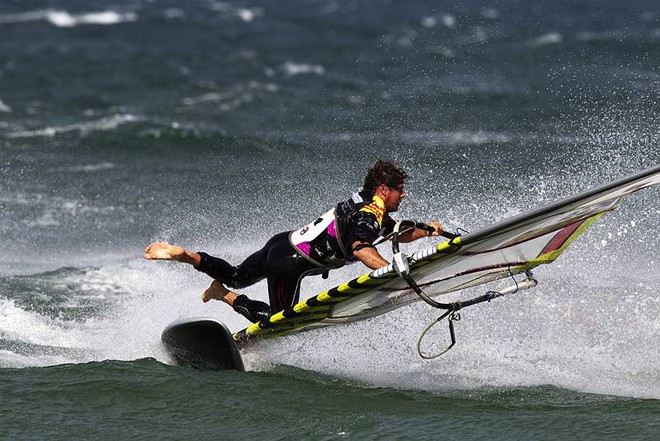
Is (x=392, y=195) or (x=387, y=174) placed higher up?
(x=387, y=174)

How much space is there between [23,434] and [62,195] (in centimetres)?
894

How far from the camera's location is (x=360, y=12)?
29.8 metres

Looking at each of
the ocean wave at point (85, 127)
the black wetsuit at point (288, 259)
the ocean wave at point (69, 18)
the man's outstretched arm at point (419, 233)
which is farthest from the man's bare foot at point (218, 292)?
the ocean wave at point (69, 18)

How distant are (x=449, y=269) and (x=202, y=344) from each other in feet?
6.88

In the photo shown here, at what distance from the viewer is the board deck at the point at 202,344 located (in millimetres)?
8297


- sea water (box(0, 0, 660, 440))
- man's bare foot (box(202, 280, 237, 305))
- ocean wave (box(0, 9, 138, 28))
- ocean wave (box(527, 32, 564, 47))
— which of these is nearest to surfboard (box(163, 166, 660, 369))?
sea water (box(0, 0, 660, 440))

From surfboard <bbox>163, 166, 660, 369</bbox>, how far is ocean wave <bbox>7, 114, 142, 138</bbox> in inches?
431

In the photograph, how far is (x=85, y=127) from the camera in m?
19.0

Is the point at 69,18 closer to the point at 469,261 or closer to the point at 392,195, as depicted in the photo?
the point at 392,195

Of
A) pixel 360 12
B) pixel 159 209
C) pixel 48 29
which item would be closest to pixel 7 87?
pixel 48 29

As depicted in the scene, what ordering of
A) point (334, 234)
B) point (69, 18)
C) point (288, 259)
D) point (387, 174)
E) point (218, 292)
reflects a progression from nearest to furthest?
1. point (387, 174)
2. point (334, 234)
3. point (288, 259)
4. point (218, 292)
5. point (69, 18)

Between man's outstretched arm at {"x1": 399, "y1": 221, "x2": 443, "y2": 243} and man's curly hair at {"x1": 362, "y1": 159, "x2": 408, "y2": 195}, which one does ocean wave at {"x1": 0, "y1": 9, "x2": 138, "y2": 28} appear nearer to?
man's outstretched arm at {"x1": 399, "y1": 221, "x2": 443, "y2": 243}

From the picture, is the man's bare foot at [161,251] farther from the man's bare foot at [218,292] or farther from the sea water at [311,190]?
the sea water at [311,190]

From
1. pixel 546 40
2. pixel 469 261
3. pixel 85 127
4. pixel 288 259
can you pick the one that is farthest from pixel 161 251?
pixel 546 40
